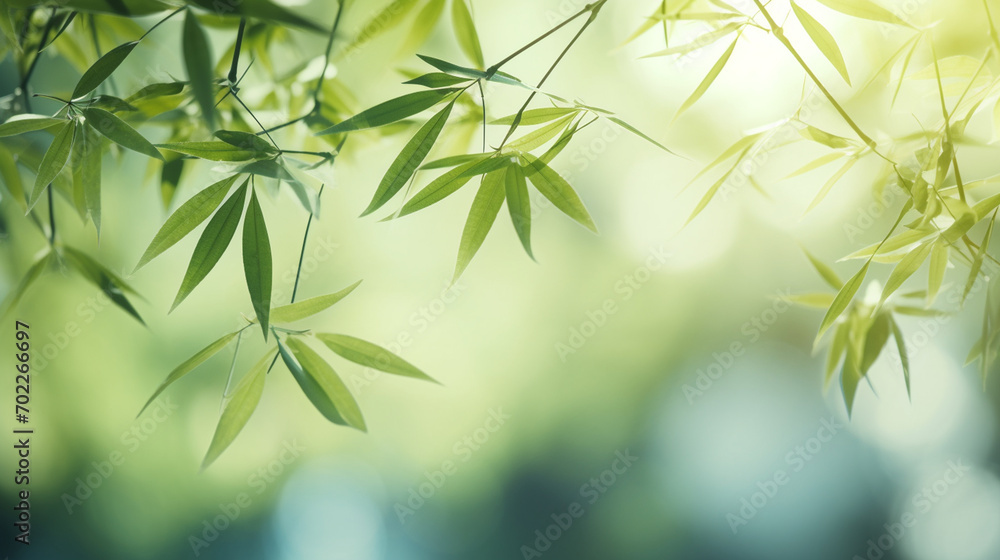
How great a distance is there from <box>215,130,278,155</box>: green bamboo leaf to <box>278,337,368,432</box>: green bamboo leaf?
15 centimetres

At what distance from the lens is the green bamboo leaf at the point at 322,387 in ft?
1.59

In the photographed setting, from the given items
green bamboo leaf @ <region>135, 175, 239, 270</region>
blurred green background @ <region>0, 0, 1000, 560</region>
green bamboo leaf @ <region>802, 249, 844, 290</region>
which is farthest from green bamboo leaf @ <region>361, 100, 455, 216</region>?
blurred green background @ <region>0, 0, 1000, 560</region>

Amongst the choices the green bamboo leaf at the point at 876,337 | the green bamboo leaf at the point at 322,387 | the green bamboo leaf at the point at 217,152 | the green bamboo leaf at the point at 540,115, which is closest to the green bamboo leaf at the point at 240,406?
the green bamboo leaf at the point at 322,387

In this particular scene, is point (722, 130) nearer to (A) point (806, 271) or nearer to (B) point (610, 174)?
(B) point (610, 174)

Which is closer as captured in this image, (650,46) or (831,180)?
(831,180)

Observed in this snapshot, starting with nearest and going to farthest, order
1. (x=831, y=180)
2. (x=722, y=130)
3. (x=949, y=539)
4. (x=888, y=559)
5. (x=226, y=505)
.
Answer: (x=831, y=180), (x=722, y=130), (x=949, y=539), (x=226, y=505), (x=888, y=559)

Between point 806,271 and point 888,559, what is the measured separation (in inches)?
71.2

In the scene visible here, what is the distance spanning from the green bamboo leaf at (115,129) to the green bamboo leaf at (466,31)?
344 mm

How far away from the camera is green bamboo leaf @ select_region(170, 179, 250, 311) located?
1.40ft

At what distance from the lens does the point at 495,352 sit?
303 cm

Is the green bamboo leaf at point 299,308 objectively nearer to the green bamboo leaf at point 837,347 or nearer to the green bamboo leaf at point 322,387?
the green bamboo leaf at point 322,387

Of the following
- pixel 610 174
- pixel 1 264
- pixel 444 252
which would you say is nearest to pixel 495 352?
pixel 444 252

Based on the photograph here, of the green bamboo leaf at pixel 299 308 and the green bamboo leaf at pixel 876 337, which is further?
the green bamboo leaf at pixel 876 337

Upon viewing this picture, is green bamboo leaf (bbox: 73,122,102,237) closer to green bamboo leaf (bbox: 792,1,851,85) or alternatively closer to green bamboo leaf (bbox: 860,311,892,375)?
green bamboo leaf (bbox: 792,1,851,85)
